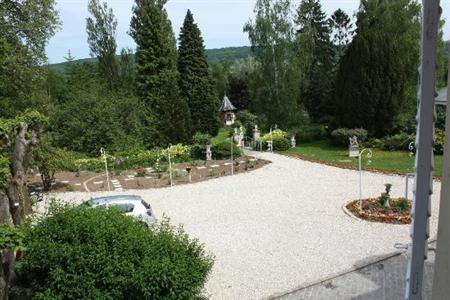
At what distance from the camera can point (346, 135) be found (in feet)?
95.3

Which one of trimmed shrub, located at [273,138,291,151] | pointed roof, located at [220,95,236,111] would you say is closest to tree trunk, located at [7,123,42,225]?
trimmed shrub, located at [273,138,291,151]

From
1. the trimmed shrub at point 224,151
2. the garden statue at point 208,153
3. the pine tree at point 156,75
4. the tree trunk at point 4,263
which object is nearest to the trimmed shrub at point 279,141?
the trimmed shrub at point 224,151

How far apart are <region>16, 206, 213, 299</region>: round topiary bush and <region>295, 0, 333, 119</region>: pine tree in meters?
29.5

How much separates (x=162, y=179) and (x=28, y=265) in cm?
1439

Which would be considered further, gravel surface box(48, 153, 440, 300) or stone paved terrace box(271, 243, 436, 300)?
gravel surface box(48, 153, 440, 300)

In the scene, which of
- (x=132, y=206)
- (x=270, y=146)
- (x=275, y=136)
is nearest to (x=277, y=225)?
(x=132, y=206)

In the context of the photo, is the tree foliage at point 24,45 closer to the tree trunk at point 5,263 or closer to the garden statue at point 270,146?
the tree trunk at point 5,263

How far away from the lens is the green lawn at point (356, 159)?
21.9 metres

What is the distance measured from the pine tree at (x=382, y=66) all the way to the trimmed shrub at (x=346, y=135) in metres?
1.16

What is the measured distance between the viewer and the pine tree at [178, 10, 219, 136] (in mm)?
40388

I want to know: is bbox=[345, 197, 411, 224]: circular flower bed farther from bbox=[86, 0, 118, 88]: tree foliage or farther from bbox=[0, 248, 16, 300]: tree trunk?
bbox=[86, 0, 118, 88]: tree foliage

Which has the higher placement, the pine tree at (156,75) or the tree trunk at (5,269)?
the pine tree at (156,75)

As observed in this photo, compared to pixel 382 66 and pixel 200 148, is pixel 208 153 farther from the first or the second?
pixel 382 66

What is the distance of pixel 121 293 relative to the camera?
24.9 ft
